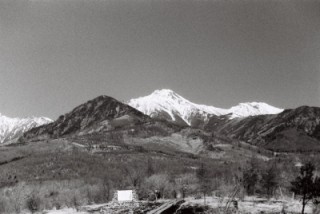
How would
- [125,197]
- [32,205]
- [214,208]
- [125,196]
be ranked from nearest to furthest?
[214,208] < [125,197] < [125,196] < [32,205]

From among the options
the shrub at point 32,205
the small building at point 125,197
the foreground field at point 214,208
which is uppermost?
the small building at point 125,197

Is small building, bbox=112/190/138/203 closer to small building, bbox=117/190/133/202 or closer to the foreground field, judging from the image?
small building, bbox=117/190/133/202

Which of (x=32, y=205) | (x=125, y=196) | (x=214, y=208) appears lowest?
(x=32, y=205)

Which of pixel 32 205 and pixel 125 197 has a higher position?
pixel 125 197

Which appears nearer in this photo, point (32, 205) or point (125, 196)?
point (125, 196)

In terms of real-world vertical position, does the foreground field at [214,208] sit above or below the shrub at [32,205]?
above

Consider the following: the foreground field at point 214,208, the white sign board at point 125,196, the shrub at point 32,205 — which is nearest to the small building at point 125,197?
the white sign board at point 125,196

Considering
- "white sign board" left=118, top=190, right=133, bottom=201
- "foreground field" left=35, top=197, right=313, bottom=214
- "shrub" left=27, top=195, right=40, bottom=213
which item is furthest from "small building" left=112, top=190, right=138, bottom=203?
"shrub" left=27, top=195, right=40, bottom=213

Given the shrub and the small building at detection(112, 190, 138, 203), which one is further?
the shrub

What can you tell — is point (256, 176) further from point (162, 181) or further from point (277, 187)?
point (162, 181)

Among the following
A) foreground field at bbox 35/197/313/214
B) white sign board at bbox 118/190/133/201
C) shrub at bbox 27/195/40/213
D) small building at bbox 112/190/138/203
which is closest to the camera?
foreground field at bbox 35/197/313/214

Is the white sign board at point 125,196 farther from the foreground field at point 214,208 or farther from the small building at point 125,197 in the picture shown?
the foreground field at point 214,208

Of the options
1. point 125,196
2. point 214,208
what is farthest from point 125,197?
point 214,208

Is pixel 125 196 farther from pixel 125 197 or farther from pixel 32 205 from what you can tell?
pixel 32 205
